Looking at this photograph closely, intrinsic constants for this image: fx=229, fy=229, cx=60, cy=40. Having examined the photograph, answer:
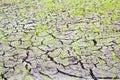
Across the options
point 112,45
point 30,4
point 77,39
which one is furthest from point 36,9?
point 112,45

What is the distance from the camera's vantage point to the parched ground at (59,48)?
220cm

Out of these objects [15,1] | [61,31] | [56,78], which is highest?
[15,1]

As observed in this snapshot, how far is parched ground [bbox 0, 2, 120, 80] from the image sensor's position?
220 centimetres

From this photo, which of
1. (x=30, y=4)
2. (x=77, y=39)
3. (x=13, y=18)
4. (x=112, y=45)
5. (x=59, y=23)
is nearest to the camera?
(x=112, y=45)

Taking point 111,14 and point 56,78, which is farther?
point 111,14

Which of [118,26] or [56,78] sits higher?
[118,26]

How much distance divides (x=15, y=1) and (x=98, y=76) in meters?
3.61

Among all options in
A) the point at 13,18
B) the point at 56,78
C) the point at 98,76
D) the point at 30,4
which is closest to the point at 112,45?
the point at 98,76

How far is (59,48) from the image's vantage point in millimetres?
2730

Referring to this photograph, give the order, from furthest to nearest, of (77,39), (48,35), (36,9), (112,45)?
(36,9) < (48,35) < (77,39) < (112,45)

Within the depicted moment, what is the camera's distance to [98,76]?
209cm

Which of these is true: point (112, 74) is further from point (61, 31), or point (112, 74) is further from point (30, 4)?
point (30, 4)

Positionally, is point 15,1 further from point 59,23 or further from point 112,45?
point 112,45

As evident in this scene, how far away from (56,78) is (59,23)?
1.60 m
